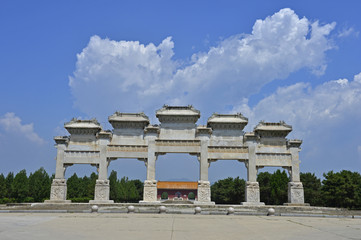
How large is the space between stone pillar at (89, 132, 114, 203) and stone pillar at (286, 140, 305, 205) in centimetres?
1376

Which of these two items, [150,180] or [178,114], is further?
[178,114]

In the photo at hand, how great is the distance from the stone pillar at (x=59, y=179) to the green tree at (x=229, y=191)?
73.6 ft

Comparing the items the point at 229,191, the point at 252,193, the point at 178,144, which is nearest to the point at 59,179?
the point at 178,144

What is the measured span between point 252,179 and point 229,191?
17.5 metres

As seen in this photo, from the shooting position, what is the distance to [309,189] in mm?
35469

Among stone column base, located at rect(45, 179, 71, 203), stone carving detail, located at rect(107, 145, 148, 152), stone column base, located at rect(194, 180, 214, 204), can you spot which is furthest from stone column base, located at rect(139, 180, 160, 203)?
stone column base, located at rect(45, 179, 71, 203)

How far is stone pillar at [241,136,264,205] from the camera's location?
25.0 meters

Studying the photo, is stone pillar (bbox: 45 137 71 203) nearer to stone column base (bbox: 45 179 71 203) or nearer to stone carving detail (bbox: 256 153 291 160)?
stone column base (bbox: 45 179 71 203)

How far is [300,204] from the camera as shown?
25.0m

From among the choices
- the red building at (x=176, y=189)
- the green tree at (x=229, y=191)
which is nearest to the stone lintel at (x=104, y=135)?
the green tree at (x=229, y=191)

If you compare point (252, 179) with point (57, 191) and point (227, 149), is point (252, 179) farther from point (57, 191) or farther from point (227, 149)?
point (57, 191)

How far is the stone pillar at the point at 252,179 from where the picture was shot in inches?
983

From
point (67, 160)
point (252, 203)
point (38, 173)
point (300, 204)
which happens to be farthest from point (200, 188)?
point (38, 173)

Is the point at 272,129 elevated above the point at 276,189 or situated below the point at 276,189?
above
